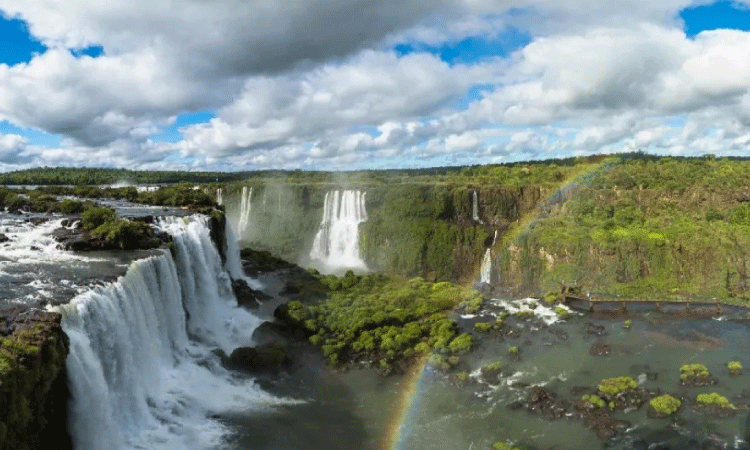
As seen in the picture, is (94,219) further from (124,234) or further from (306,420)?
(306,420)

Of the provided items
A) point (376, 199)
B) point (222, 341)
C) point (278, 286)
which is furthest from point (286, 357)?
point (376, 199)

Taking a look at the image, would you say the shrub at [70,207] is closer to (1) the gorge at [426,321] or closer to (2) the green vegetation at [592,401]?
(1) the gorge at [426,321]

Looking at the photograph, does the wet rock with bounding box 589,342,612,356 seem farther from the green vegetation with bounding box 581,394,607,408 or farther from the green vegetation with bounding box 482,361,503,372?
the green vegetation with bounding box 581,394,607,408

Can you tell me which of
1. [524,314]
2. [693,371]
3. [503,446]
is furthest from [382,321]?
[693,371]

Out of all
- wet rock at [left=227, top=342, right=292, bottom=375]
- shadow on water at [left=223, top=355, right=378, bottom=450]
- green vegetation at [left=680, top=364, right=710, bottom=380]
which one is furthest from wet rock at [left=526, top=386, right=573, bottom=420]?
wet rock at [left=227, top=342, right=292, bottom=375]

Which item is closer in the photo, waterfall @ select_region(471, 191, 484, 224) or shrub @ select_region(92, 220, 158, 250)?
shrub @ select_region(92, 220, 158, 250)
